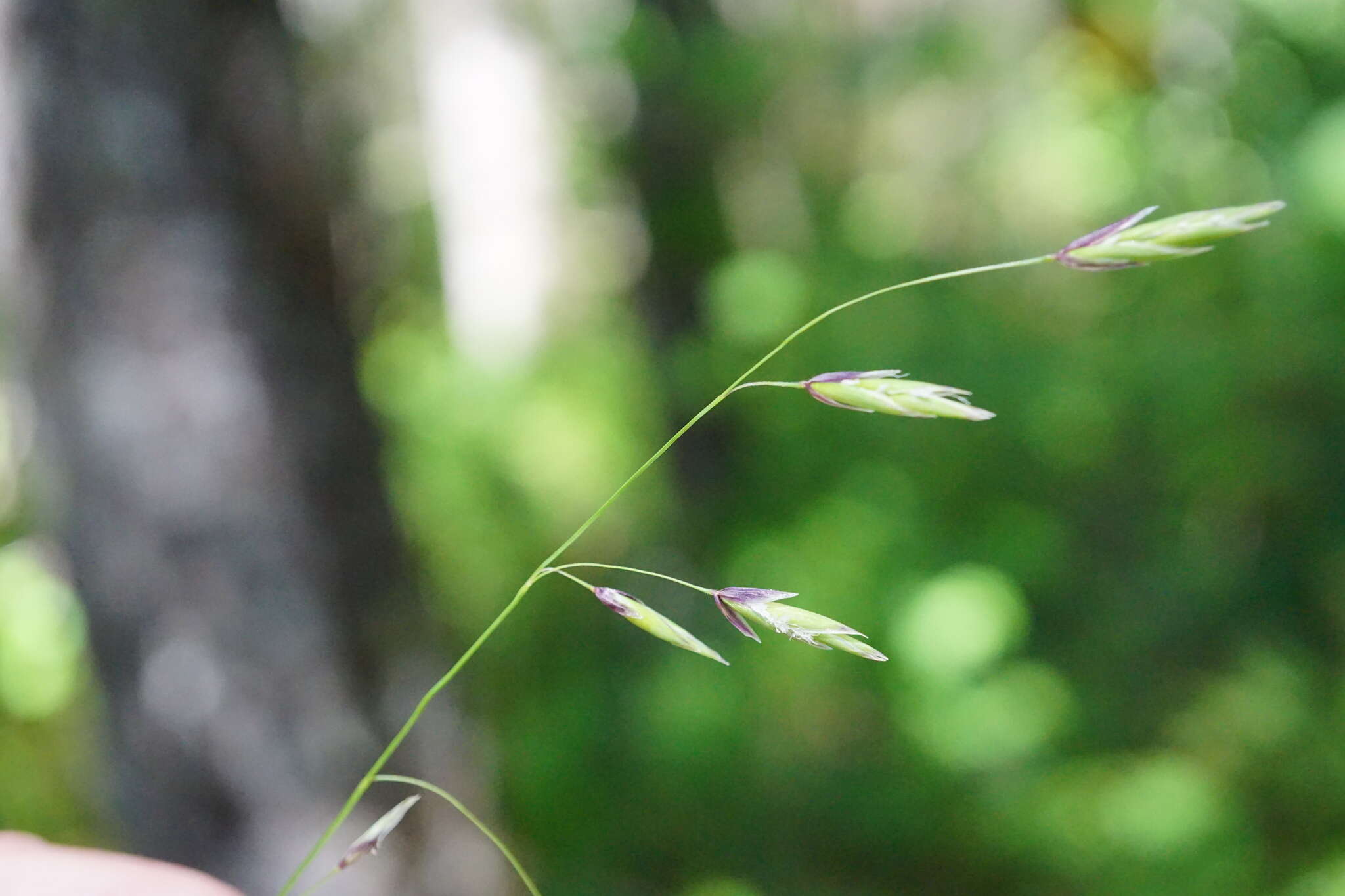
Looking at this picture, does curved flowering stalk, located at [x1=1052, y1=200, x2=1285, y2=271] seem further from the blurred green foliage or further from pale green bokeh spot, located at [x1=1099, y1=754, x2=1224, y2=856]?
pale green bokeh spot, located at [x1=1099, y1=754, x2=1224, y2=856]

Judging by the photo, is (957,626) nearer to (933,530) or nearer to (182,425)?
(933,530)

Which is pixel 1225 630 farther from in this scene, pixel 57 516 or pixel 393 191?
pixel 393 191

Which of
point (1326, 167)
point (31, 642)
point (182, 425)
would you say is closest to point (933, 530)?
point (1326, 167)

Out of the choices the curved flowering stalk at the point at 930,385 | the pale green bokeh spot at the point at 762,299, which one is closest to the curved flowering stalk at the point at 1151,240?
the curved flowering stalk at the point at 930,385

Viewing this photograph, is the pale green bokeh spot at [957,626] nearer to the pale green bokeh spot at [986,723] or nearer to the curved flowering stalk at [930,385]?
the pale green bokeh spot at [986,723]

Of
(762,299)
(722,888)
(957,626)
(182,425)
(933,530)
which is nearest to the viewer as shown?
(182,425)
